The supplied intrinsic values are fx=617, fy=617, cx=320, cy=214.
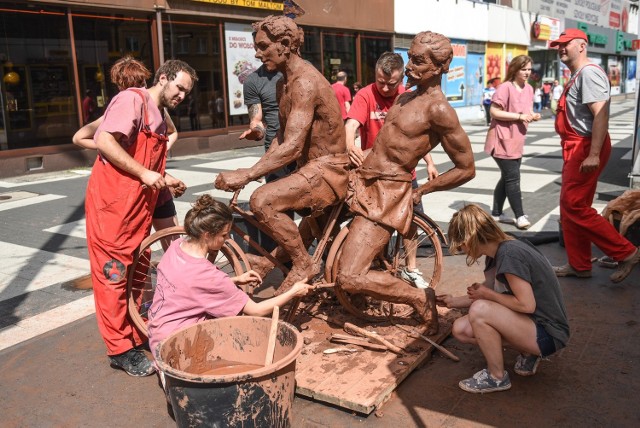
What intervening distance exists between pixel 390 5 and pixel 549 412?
63.8 ft

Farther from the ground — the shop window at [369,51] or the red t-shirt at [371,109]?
the shop window at [369,51]

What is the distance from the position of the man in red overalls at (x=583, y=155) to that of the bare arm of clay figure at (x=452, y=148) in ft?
4.31

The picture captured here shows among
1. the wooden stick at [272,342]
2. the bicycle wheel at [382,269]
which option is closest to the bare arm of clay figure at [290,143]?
the bicycle wheel at [382,269]

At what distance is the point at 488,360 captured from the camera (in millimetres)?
3195

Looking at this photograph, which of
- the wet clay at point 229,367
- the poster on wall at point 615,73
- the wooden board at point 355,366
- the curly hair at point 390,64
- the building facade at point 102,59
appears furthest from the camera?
the poster on wall at point 615,73

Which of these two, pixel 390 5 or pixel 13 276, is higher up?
pixel 390 5

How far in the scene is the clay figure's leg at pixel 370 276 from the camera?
144 inches

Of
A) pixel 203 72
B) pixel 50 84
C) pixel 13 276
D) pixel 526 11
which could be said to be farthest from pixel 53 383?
pixel 526 11

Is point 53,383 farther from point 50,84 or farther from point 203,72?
point 203,72

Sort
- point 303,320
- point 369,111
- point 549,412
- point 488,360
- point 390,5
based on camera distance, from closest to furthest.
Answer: point 549,412, point 488,360, point 303,320, point 369,111, point 390,5

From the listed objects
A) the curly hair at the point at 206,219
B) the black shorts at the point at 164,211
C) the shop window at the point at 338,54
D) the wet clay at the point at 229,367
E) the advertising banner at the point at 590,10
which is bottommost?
the wet clay at the point at 229,367

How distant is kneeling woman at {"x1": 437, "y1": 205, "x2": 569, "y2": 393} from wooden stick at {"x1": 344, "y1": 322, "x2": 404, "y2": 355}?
468mm

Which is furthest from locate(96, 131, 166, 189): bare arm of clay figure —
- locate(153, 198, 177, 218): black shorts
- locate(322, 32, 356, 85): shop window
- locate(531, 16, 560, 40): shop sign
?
locate(531, 16, 560, 40): shop sign

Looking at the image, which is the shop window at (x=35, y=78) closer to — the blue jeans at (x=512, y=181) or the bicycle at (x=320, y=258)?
the bicycle at (x=320, y=258)
